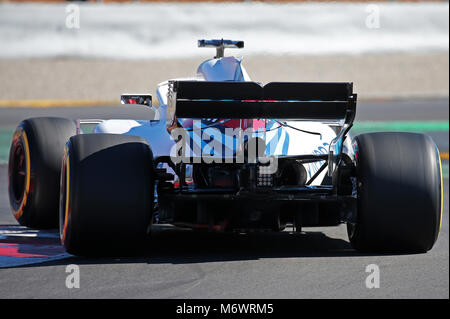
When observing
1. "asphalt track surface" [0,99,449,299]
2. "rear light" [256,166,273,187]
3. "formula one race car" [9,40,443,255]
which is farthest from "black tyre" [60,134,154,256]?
"rear light" [256,166,273,187]

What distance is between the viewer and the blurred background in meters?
24.0

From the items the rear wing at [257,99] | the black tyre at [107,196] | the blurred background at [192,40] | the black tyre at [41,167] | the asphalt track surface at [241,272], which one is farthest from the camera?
the blurred background at [192,40]

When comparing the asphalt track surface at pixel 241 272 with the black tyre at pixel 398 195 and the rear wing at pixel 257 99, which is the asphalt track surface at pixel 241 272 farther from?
the rear wing at pixel 257 99

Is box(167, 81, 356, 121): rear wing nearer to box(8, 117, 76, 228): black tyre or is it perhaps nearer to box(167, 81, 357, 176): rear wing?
box(167, 81, 357, 176): rear wing

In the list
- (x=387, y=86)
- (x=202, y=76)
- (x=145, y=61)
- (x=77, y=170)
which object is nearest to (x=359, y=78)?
(x=387, y=86)

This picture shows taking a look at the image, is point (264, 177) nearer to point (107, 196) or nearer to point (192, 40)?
point (107, 196)

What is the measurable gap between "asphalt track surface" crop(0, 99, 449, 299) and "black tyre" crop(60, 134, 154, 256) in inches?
6.0

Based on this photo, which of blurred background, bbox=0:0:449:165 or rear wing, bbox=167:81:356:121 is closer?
rear wing, bbox=167:81:356:121

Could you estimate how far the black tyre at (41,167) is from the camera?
8.43 metres

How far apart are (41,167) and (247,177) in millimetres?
2169

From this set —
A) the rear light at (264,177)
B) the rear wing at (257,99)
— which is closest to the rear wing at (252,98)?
the rear wing at (257,99)

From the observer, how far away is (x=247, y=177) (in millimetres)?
6977

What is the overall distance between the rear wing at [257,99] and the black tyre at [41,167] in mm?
1783

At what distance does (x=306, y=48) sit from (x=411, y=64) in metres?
3.40
